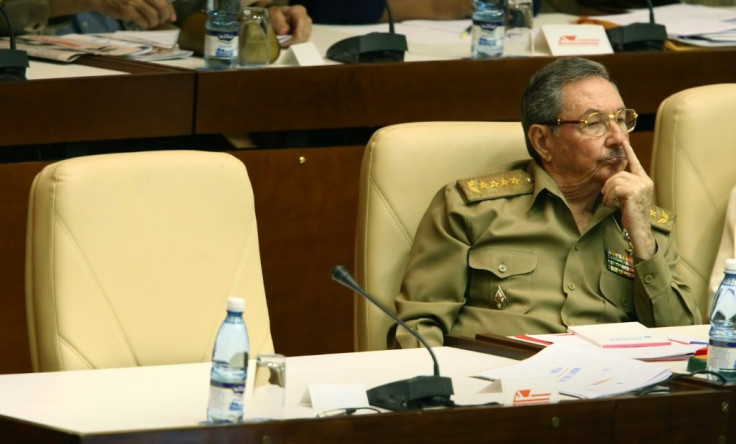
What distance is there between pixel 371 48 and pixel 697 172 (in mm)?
960

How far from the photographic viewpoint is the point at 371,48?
3.67 meters

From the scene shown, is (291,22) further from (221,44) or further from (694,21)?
(694,21)

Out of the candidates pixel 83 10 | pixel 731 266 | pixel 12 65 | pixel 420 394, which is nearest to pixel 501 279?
pixel 731 266

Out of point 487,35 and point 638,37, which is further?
point 638,37

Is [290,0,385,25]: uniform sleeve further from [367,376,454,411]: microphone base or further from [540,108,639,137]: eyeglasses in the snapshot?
[367,376,454,411]: microphone base

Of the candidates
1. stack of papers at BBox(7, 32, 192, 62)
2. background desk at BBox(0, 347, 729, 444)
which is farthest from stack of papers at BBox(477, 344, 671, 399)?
stack of papers at BBox(7, 32, 192, 62)

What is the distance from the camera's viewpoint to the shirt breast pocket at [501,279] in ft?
9.27

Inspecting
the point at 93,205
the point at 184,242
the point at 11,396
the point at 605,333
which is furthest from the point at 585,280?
the point at 11,396

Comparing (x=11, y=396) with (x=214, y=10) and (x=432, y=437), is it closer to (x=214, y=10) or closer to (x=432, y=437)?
(x=432, y=437)

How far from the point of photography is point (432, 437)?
6.03ft

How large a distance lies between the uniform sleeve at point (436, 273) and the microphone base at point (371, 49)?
90 centimetres

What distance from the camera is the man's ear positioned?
2943 mm

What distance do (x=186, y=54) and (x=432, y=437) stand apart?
6.89ft

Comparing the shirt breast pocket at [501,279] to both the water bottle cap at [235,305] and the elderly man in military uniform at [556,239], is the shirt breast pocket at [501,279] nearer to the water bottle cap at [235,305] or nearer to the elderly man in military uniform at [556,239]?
the elderly man in military uniform at [556,239]
